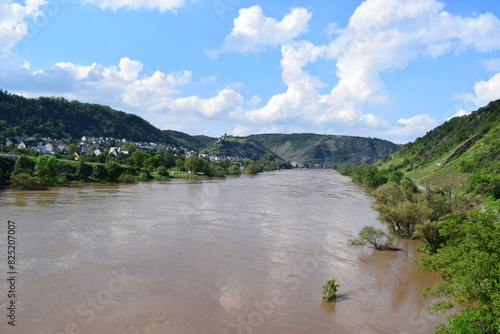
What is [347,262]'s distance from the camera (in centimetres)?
2492

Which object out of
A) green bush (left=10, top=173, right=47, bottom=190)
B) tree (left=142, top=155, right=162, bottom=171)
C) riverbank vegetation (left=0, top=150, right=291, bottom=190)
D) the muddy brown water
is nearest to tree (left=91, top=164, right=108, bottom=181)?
riverbank vegetation (left=0, top=150, right=291, bottom=190)

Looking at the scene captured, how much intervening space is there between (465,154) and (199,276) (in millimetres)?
91203

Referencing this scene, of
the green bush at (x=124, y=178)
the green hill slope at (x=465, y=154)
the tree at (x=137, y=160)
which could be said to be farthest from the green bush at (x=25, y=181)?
the green hill slope at (x=465, y=154)

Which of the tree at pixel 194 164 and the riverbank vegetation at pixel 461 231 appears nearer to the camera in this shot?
the riverbank vegetation at pixel 461 231

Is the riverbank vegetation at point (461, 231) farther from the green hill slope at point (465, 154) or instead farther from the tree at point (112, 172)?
the tree at point (112, 172)

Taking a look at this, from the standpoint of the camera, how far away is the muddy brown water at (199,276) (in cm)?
1550

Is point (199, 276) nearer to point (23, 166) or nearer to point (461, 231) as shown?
point (461, 231)

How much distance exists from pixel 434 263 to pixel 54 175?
6374cm

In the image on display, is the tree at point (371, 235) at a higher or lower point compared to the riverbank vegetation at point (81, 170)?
lower

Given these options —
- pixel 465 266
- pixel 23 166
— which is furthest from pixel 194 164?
pixel 465 266

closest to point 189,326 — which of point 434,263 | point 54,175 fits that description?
point 434,263

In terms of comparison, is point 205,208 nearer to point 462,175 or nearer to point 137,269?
point 137,269

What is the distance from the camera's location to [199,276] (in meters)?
20.8

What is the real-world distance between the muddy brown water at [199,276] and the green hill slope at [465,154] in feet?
60.5
